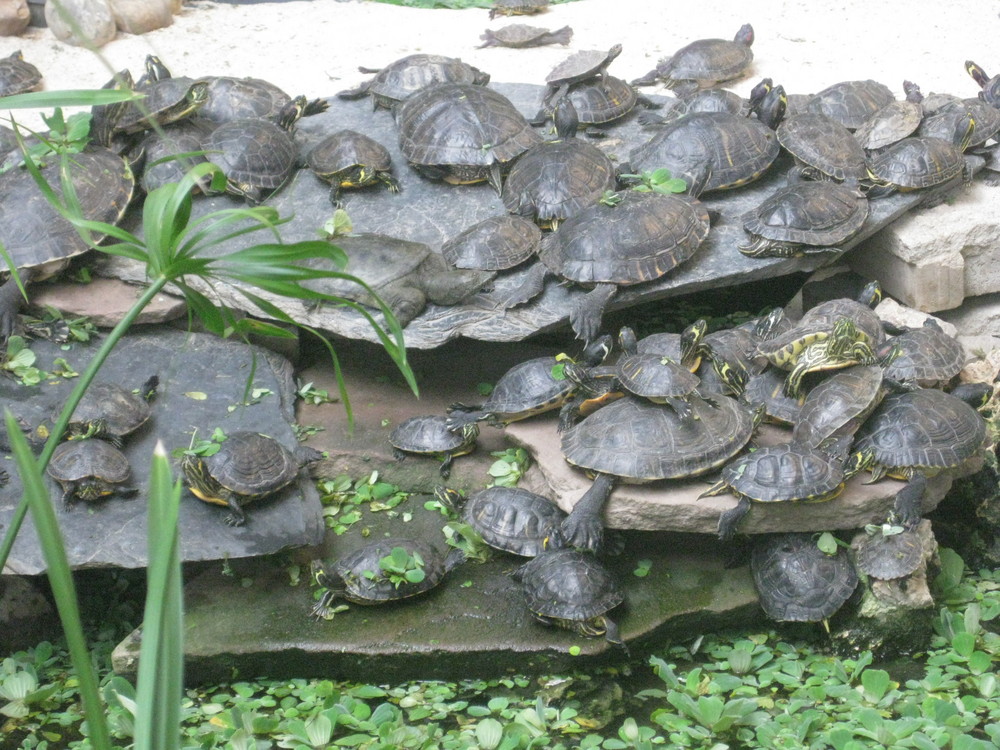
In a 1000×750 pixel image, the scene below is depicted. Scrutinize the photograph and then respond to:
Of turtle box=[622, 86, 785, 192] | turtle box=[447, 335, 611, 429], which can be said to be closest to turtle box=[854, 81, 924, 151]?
turtle box=[622, 86, 785, 192]

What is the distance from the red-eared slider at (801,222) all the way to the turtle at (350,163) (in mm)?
2193

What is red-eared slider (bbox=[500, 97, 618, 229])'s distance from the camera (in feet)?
17.8

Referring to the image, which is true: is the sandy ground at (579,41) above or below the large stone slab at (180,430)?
above

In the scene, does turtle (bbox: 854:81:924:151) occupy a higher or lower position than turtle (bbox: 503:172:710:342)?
higher

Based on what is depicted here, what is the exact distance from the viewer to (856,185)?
221 inches

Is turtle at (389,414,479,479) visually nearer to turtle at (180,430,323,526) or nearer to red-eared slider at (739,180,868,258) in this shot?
turtle at (180,430,323,526)

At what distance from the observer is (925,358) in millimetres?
4660

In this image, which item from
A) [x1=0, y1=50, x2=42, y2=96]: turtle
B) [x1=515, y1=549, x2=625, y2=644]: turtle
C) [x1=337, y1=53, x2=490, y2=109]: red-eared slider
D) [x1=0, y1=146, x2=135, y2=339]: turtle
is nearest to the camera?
[x1=515, y1=549, x2=625, y2=644]: turtle

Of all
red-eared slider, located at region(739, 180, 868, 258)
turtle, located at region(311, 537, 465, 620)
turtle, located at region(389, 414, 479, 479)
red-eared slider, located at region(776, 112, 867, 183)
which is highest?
red-eared slider, located at region(776, 112, 867, 183)

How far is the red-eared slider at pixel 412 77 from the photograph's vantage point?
6.91 meters

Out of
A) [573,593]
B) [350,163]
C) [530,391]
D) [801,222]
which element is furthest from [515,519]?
[350,163]

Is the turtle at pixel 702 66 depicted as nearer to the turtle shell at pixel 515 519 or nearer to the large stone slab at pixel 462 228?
the large stone slab at pixel 462 228

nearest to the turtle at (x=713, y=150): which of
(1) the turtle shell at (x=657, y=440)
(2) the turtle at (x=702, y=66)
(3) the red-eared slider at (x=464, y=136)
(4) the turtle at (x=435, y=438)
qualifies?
(3) the red-eared slider at (x=464, y=136)

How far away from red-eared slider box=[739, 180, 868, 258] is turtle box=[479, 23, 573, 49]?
13.5 feet
